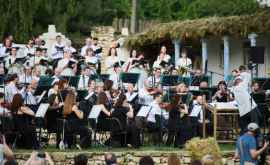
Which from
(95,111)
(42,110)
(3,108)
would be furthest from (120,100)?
(3,108)

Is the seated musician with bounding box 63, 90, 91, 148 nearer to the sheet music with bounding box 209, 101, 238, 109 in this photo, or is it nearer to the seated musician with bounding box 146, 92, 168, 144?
the seated musician with bounding box 146, 92, 168, 144

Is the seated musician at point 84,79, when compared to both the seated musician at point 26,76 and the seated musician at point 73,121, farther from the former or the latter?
the seated musician at point 73,121

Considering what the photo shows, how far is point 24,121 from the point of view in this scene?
2264 centimetres

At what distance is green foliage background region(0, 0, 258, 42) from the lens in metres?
35.8

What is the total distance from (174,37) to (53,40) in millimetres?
4043

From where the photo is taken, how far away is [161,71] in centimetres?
2805

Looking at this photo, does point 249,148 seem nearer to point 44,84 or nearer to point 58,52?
point 44,84

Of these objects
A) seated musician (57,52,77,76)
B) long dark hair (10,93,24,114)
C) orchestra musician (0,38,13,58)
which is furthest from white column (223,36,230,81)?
long dark hair (10,93,24,114)

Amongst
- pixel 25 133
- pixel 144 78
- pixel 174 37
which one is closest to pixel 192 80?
pixel 144 78

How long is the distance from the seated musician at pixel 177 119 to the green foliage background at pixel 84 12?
11897 mm

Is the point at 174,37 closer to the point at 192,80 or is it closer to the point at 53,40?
the point at 53,40

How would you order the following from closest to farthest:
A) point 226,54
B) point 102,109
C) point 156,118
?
point 102,109 < point 156,118 < point 226,54

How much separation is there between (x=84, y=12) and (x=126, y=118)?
21481 millimetres

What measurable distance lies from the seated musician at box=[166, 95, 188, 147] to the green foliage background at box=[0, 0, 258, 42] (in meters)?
11.9
